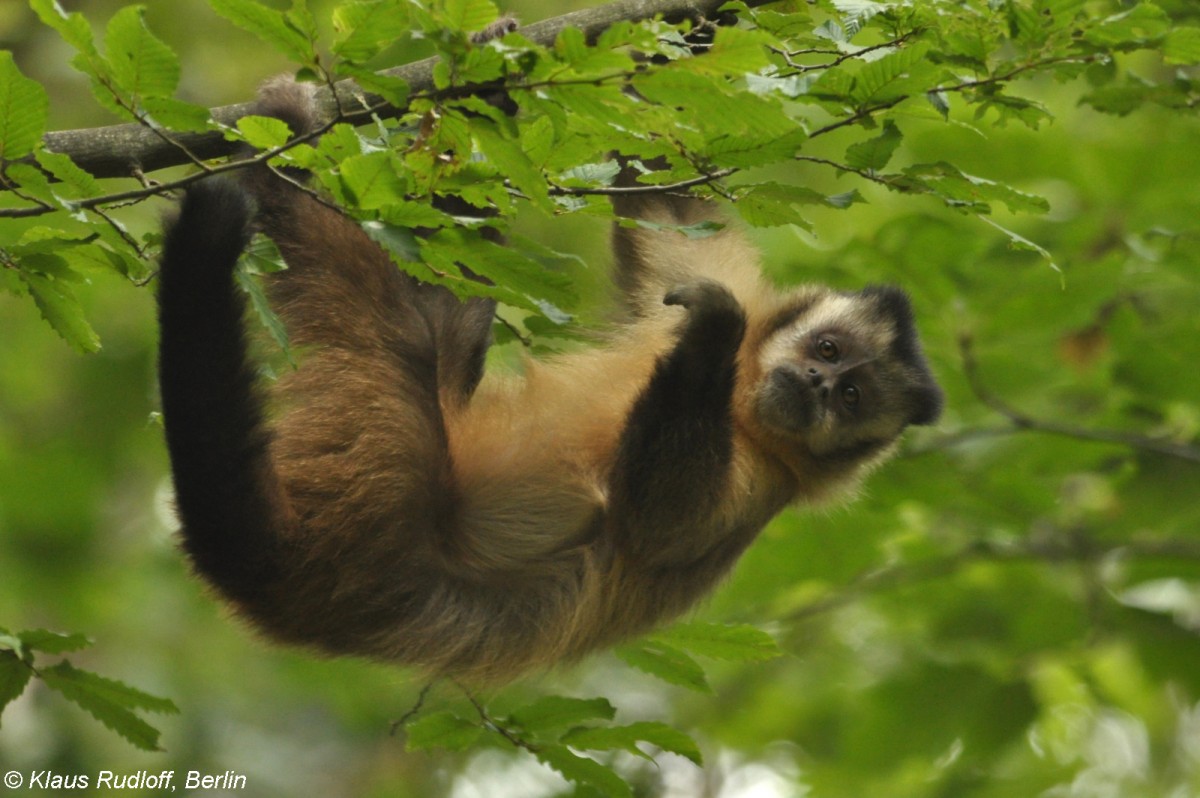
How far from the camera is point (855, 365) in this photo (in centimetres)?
696

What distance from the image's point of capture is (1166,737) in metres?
14.7

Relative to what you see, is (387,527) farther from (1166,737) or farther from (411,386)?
(1166,737)

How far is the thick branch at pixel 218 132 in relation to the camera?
13.4ft

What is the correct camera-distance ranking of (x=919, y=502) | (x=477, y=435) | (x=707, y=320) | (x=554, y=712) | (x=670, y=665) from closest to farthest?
(x=554, y=712), (x=670, y=665), (x=707, y=320), (x=477, y=435), (x=919, y=502)

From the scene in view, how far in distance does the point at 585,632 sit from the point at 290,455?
1828mm

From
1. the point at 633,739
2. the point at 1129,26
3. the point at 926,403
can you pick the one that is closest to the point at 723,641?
the point at 633,739

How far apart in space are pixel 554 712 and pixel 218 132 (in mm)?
2492

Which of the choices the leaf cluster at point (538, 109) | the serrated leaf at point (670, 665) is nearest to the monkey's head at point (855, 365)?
the serrated leaf at point (670, 665)

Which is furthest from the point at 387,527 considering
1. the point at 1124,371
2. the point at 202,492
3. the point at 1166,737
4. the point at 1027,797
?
the point at 1166,737

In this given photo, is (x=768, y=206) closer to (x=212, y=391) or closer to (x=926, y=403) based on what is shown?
(x=212, y=391)

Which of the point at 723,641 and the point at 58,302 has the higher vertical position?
the point at 58,302

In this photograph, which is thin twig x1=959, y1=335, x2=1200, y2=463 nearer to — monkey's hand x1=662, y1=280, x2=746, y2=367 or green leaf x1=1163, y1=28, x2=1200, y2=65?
monkey's hand x1=662, y1=280, x2=746, y2=367

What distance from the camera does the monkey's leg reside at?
5.70 meters

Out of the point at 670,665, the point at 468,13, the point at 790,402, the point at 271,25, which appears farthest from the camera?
the point at 790,402
